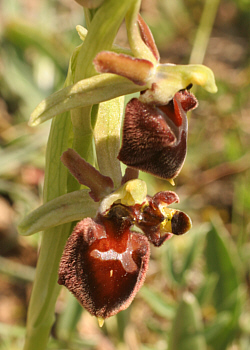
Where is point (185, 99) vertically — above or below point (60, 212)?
above

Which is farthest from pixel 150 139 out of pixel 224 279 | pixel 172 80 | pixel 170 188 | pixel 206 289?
pixel 170 188

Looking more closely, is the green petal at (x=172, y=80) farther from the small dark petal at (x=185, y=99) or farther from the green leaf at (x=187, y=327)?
the green leaf at (x=187, y=327)

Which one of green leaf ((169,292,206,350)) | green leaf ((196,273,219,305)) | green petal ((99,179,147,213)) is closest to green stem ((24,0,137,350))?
green petal ((99,179,147,213))

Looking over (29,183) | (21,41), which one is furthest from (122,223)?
(21,41)

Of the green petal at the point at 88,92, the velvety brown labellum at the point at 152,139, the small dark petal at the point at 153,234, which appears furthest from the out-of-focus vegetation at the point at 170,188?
the green petal at the point at 88,92

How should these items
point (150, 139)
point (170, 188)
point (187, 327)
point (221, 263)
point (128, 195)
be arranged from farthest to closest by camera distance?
point (170, 188), point (221, 263), point (187, 327), point (128, 195), point (150, 139)

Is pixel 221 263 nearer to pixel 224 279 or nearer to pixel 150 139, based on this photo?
pixel 224 279
